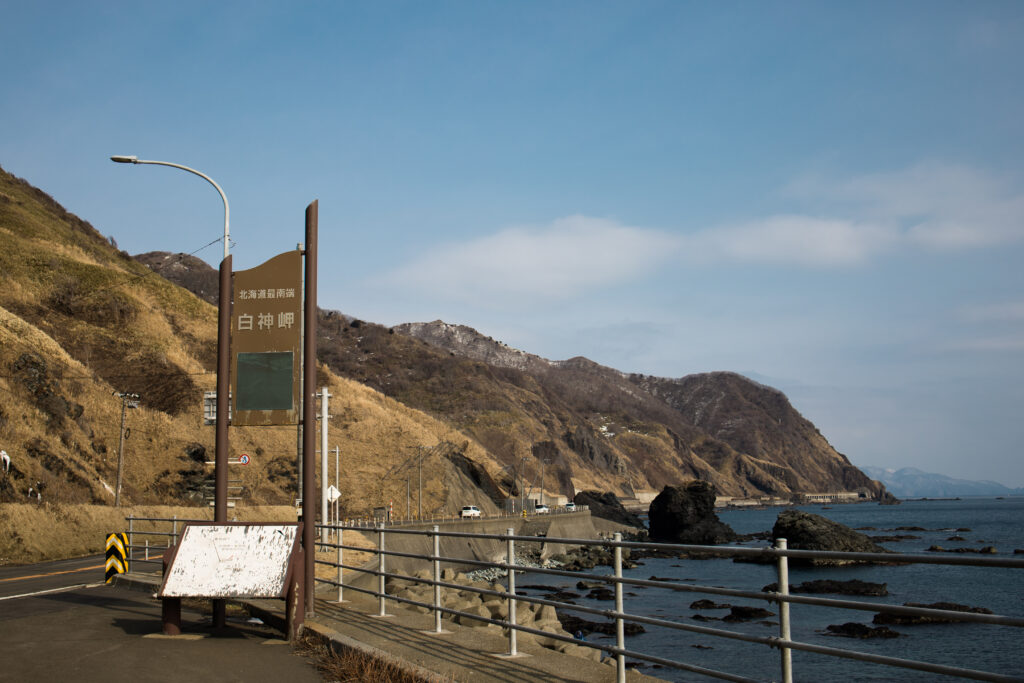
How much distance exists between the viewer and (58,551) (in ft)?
92.1

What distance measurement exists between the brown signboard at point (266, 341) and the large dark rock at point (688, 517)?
90.9 meters

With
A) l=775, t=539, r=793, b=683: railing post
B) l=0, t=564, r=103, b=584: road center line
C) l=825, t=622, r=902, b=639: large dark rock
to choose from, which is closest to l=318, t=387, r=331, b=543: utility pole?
l=0, t=564, r=103, b=584: road center line

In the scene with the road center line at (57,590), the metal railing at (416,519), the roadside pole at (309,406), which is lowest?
the metal railing at (416,519)

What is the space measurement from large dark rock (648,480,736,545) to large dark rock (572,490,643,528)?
797 centimetres

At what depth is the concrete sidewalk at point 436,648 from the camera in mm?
7433

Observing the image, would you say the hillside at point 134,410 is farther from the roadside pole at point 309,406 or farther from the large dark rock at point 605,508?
the roadside pole at point 309,406

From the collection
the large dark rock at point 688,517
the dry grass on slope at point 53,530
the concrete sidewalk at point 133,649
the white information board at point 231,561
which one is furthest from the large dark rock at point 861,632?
the large dark rock at point 688,517

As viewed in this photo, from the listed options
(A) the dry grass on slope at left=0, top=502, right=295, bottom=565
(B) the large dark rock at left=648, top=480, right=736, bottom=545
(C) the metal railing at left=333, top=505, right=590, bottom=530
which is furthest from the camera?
(B) the large dark rock at left=648, top=480, right=736, bottom=545

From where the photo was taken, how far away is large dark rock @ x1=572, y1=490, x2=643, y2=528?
11419cm

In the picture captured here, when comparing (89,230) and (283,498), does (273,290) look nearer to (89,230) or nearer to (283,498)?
(283,498)

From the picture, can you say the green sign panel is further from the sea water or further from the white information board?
the sea water

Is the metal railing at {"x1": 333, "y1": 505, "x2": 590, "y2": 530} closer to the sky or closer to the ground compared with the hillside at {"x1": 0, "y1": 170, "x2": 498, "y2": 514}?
closer to the ground

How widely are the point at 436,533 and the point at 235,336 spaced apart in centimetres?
447

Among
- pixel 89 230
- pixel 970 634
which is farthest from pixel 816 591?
pixel 89 230
